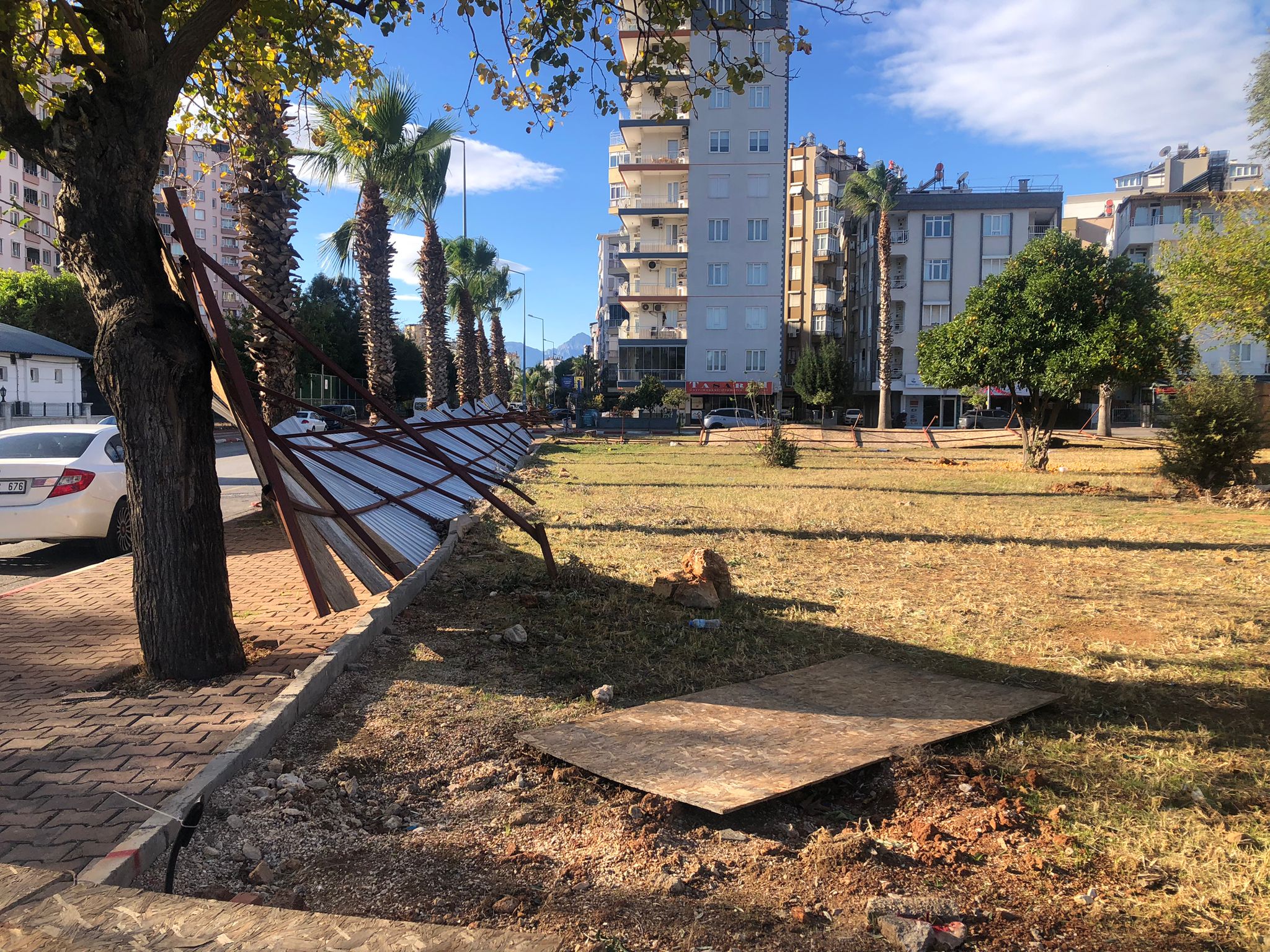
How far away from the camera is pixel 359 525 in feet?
18.9

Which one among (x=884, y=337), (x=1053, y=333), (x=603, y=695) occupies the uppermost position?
(x=884, y=337)

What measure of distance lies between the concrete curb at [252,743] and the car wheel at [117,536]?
14.0 ft

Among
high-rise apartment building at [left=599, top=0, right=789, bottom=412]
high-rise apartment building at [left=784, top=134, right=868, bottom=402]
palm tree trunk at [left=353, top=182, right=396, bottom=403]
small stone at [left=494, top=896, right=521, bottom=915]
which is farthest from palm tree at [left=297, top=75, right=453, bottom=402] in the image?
high-rise apartment building at [left=784, top=134, right=868, bottom=402]

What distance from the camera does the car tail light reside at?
29.2ft

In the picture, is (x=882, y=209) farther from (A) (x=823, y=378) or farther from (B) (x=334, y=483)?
(B) (x=334, y=483)

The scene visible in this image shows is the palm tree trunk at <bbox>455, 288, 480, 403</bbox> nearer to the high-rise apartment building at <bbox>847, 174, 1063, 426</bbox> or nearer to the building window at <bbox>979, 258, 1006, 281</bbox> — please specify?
the high-rise apartment building at <bbox>847, 174, 1063, 426</bbox>

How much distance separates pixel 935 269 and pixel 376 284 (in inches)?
1820

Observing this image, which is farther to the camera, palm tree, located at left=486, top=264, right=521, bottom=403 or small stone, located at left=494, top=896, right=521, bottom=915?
palm tree, located at left=486, top=264, right=521, bottom=403

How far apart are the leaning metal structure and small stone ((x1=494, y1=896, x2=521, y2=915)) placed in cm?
240

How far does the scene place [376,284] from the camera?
2133 cm

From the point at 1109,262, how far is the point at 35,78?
24.0 metres

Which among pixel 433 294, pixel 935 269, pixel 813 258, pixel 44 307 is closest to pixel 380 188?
pixel 433 294

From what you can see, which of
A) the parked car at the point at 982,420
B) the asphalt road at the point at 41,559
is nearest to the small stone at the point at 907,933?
the asphalt road at the point at 41,559

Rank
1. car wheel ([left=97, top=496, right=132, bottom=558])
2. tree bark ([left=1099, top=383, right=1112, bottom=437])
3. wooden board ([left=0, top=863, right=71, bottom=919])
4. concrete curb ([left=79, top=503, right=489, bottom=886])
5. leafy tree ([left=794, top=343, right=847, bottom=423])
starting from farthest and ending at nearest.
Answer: leafy tree ([left=794, top=343, right=847, bottom=423]), tree bark ([left=1099, top=383, right=1112, bottom=437]), car wheel ([left=97, top=496, right=132, bottom=558]), concrete curb ([left=79, top=503, right=489, bottom=886]), wooden board ([left=0, top=863, right=71, bottom=919])
